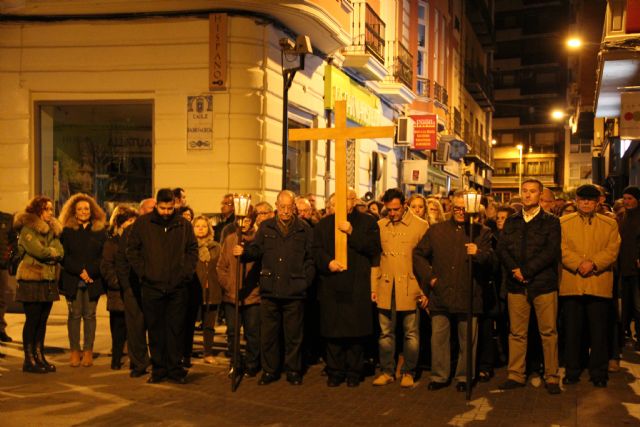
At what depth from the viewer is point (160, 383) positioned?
28.0 feet

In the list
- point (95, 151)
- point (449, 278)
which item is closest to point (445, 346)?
point (449, 278)

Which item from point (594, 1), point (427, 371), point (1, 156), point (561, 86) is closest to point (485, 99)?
point (594, 1)

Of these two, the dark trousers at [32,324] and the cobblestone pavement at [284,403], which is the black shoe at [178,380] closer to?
the cobblestone pavement at [284,403]

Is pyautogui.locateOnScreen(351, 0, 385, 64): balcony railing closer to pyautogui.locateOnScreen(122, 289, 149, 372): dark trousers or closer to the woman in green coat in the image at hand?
the woman in green coat

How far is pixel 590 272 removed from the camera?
846 cm

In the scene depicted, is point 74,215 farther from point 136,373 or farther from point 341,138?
point 341,138

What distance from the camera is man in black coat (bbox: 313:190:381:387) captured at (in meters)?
8.55

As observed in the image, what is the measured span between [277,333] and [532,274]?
2.77 m

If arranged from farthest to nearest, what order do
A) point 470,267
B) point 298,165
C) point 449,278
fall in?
point 298,165 → point 449,278 → point 470,267

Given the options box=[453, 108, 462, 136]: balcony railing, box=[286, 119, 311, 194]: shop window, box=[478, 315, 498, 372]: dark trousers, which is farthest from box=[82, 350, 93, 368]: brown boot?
box=[453, 108, 462, 136]: balcony railing

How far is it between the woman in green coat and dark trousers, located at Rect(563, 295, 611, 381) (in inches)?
224

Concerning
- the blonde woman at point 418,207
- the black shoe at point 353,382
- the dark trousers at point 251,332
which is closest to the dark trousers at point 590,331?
the blonde woman at point 418,207

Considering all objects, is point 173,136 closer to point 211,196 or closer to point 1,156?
point 211,196

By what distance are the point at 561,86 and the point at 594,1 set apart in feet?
173
